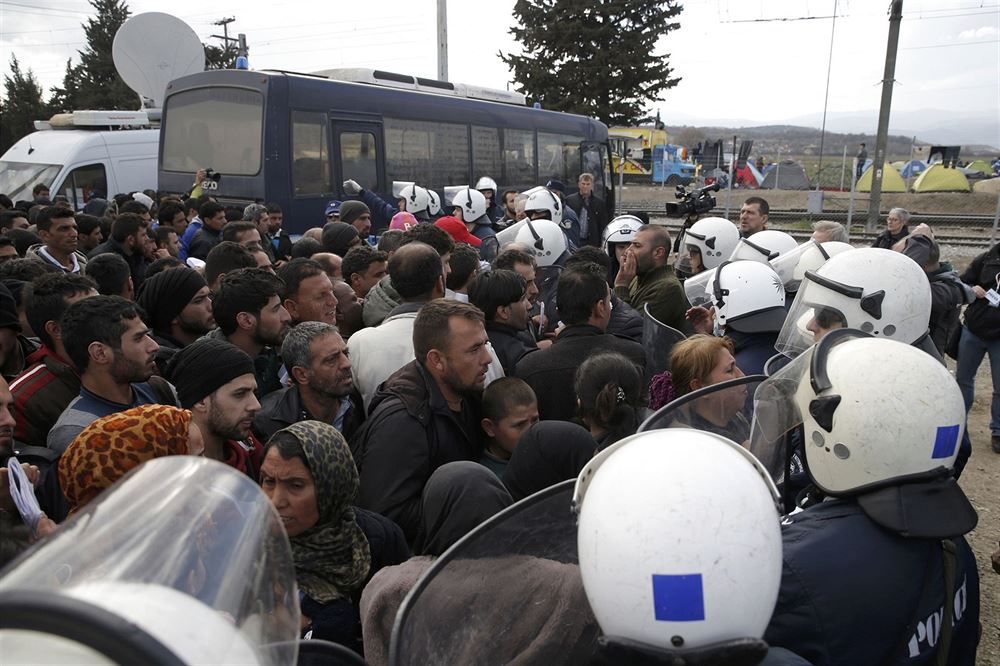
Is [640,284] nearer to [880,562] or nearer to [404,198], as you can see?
[880,562]

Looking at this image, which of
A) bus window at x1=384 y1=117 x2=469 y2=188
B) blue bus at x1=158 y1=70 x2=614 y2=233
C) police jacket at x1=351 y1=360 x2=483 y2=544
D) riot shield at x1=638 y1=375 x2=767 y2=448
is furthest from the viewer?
bus window at x1=384 y1=117 x2=469 y2=188

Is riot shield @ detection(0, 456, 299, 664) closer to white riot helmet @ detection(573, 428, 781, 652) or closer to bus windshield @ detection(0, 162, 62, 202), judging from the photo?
white riot helmet @ detection(573, 428, 781, 652)

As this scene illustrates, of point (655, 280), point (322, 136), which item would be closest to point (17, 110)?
point (322, 136)

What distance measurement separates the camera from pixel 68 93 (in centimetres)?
3884

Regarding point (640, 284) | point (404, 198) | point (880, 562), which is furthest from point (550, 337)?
point (404, 198)

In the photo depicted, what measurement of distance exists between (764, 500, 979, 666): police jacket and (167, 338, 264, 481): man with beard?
6.75ft

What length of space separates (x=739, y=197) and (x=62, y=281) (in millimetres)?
29298

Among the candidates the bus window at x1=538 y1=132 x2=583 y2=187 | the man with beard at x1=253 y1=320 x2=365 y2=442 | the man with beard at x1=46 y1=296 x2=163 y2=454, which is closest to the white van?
the bus window at x1=538 y1=132 x2=583 y2=187

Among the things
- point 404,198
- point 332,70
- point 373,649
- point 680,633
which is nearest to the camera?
point 680,633

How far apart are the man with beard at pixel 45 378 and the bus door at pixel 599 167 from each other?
14.9 m

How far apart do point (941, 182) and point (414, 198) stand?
2592cm

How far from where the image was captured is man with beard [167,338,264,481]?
2.85 m

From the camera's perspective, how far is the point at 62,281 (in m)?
3.71

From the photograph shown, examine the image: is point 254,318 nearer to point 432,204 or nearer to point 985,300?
point 985,300
